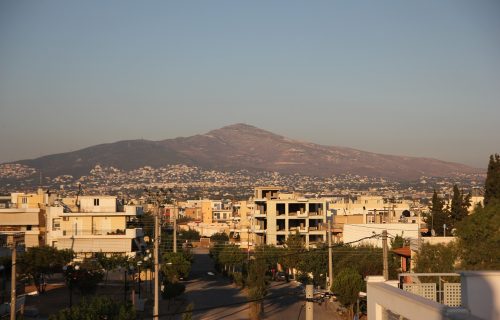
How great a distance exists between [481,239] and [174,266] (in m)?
18.1

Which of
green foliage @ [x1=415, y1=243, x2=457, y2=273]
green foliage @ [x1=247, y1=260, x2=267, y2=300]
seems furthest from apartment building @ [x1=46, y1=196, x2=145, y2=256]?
green foliage @ [x1=415, y1=243, x2=457, y2=273]

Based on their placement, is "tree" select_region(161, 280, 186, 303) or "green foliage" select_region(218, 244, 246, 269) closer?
"tree" select_region(161, 280, 186, 303)

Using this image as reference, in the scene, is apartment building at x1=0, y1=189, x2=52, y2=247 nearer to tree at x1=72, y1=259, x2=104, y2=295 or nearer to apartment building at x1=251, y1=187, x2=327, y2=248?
apartment building at x1=251, y1=187, x2=327, y2=248

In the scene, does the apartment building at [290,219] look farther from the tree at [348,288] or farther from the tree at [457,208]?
the tree at [348,288]

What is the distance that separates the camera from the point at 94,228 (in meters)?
56.9

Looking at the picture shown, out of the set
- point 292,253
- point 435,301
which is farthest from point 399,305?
point 292,253

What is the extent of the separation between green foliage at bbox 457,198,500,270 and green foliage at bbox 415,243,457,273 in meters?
0.43

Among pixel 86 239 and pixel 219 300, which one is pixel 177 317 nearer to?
pixel 219 300

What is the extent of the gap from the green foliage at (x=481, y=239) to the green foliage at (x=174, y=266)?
16.0 metres

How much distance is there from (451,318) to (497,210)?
31.8m

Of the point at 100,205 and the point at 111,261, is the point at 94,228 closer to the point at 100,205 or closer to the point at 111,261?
the point at 100,205

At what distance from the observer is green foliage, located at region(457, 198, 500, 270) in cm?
3559

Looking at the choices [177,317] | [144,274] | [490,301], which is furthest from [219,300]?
[490,301]

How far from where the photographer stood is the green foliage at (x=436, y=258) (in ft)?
124
